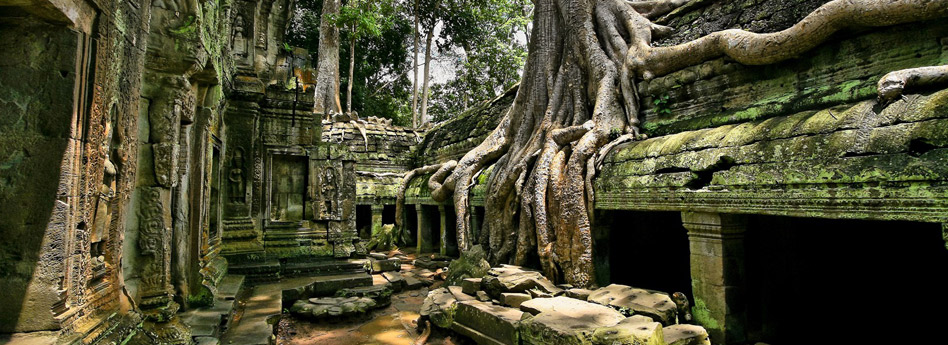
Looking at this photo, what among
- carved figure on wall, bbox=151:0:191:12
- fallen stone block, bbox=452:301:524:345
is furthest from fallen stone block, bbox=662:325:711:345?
carved figure on wall, bbox=151:0:191:12

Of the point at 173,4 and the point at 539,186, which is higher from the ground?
the point at 173,4

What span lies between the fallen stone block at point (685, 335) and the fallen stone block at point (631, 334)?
0.14 meters

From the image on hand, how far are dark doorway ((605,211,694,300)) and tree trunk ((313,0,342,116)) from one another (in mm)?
12157

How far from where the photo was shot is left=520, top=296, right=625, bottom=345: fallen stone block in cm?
358

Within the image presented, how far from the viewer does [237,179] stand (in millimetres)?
6598

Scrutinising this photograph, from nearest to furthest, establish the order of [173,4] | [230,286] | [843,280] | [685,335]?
[173,4] < [685,335] < [843,280] < [230,286]

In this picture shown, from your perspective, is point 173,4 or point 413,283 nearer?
point 173,4

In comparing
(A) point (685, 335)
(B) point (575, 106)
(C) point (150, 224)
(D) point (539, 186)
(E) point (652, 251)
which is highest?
(B) point (575, 106)

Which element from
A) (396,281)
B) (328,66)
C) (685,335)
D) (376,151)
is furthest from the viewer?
(328,66)

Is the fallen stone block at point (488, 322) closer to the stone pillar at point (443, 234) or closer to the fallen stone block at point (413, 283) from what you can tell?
the fallen stone block at point (413, 283)

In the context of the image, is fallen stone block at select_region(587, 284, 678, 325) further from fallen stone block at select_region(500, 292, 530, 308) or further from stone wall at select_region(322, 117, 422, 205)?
stone wall at select_region(322, 117, 422, 205)

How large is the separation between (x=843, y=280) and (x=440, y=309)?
14.7ft

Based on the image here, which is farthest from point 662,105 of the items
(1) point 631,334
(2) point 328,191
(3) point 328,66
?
(3) point 328,66

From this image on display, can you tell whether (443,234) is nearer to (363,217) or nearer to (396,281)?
(396,281)
